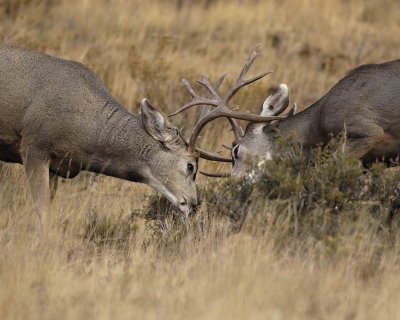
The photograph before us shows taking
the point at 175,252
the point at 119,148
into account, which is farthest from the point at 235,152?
the point at 175,252

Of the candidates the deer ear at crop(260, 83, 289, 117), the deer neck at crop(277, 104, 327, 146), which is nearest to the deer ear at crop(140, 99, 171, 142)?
the deer neck at crop(277, 104, 327, 146)

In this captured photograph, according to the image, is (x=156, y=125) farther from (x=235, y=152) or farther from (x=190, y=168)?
(x=235, y=152)

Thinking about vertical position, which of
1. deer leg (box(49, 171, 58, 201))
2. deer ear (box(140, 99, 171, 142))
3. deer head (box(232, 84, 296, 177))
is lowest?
deer leg (box(49, 171, 58, 201))

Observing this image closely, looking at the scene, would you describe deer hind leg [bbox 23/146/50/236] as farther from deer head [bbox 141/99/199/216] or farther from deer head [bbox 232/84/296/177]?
deer head [bbox 232/84/296/177]

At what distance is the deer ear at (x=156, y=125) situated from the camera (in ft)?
33.8

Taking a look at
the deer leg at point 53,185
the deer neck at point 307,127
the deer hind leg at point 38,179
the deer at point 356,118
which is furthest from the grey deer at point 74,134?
the deer neck at point 307,127

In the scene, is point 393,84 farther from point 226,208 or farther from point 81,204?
point 81,204

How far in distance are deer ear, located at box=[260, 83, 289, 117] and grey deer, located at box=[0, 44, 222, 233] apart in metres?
1.47

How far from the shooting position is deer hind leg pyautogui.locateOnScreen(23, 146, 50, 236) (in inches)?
400

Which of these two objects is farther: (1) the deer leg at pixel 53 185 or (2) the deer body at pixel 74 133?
(1) the deer leg at pixel 53 185

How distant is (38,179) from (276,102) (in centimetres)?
285

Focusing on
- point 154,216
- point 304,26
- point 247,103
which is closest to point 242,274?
point 154,216

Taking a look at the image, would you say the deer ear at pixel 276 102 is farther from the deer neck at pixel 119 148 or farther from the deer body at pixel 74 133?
the deer neck at pixel 119 148

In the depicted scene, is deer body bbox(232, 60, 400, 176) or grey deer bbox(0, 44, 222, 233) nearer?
grey deer bbox(0, 44, 222, 233)
